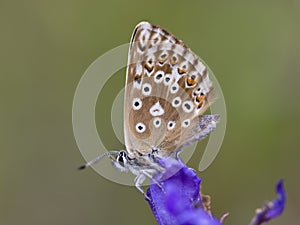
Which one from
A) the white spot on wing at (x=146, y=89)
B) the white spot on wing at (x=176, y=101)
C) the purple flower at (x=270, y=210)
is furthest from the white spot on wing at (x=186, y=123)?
the purple flower at (x=270, y=210)

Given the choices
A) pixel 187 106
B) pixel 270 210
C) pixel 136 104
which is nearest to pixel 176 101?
pixel 187 106

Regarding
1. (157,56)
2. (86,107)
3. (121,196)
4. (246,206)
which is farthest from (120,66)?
(157,56)

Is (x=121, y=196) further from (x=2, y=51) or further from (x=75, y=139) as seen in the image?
(x=2, y=51)

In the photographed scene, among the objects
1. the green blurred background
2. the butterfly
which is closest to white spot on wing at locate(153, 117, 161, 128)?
the butterfly

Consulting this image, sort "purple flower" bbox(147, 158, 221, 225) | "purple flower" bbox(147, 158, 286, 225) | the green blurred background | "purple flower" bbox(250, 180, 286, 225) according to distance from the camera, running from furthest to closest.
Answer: the green blurred background, "purple flower" bbox(147, 158, 221, 225), "purple flower" bbox(147, 158, 286, 225), "purple flower" bbox(250, 180, 286, 225)

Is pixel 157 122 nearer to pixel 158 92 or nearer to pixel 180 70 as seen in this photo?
pixel 158 92

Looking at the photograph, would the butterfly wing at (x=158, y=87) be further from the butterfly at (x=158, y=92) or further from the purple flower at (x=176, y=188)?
the purple flower at (x=176, y=188)

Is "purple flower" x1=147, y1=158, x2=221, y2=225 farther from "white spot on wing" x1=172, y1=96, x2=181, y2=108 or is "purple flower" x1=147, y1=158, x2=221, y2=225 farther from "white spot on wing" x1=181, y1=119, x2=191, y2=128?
"white spot on wing" x1=172, y1=96, x2=181, y2=108
